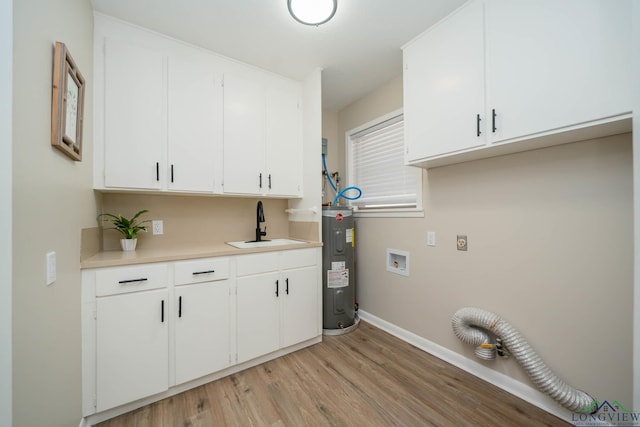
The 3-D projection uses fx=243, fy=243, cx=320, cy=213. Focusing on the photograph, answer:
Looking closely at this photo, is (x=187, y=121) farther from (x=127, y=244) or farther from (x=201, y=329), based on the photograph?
(x=201, y=329)

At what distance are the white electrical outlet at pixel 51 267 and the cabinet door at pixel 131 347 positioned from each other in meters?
0.49

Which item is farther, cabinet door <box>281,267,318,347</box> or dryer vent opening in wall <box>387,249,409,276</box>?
dryer vent opening in wall <box>387,249,409,276</box>

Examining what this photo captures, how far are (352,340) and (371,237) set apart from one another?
1059mm

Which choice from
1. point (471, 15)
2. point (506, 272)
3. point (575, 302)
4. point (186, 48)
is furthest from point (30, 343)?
point (471, 15)

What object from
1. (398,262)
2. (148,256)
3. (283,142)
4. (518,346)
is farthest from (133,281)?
(518,346)

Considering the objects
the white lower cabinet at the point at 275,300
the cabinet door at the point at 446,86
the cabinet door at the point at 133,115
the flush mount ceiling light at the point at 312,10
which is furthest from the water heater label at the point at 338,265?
the flush mount ceiling light at the point at 312,10

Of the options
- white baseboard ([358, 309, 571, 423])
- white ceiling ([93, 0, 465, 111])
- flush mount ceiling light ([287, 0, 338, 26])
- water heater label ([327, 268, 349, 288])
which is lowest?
white baseboard ([358, 309, 571, 423])

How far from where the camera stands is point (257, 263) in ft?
6.39

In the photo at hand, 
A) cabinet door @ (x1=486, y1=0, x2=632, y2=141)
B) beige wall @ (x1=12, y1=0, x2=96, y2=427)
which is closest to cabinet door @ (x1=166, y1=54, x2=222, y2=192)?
beige wall @ (x1=12, y1=0, x2=96, y2=427)

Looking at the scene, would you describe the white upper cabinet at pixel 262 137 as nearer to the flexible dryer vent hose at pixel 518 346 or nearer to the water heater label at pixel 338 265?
the water heater label at pixel 338 265

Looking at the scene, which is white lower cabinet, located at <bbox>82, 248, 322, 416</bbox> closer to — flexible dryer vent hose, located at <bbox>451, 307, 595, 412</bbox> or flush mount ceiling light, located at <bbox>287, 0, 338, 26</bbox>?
flexible dryer vent hose, located at <bbox>451, 307, 595, 412</bbox>

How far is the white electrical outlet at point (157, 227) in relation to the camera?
2076mm

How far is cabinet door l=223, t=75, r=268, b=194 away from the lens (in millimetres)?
2104

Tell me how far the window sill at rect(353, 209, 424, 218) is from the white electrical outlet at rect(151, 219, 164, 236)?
199 cm
